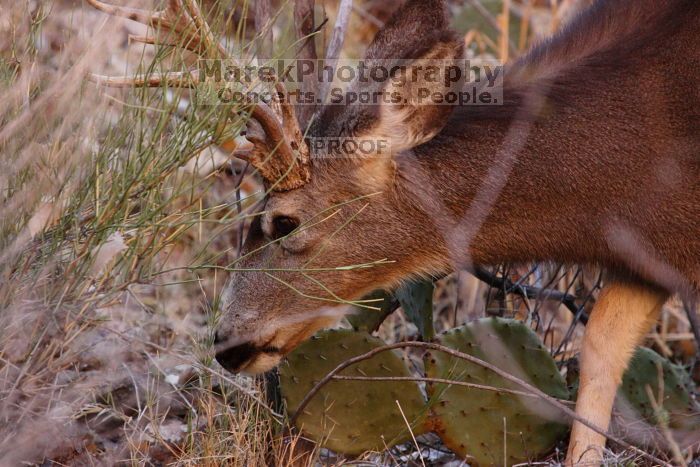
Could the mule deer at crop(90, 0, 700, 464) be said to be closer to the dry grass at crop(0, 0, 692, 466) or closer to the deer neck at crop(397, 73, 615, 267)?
the deer neck at crop(397, 73, 615, 267)

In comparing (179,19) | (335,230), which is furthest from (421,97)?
(179,19)

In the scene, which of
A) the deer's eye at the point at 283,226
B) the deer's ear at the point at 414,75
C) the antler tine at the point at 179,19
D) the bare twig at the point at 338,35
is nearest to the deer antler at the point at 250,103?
the antler tine at the point at 179,19

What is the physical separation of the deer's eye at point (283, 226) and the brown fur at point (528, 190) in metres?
0.03

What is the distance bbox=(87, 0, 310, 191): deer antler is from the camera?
12.4 feet

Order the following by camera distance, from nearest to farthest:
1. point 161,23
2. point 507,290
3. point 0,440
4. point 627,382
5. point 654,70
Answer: point 0,440, point 161,23, point 654,70, point 627,382, point 507,290

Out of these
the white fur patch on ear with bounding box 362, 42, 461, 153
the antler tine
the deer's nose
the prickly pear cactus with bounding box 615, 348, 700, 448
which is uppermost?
the antler tine

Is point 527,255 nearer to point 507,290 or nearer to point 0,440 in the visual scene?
point 507,290

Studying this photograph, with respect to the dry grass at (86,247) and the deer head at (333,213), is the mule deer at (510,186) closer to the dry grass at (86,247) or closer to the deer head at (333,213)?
the deer head at (333,213)

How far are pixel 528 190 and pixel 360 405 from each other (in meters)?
1.18

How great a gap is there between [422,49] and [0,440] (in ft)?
6.83

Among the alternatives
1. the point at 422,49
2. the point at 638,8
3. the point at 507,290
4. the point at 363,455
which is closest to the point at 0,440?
the point at 363,455

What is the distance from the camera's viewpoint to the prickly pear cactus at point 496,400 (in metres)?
4.48

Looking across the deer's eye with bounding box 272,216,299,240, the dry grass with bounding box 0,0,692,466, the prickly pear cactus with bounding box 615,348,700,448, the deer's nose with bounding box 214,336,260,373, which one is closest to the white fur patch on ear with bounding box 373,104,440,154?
the deer's eye with bounding box 272,216,299,240

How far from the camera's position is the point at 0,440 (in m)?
3.51
